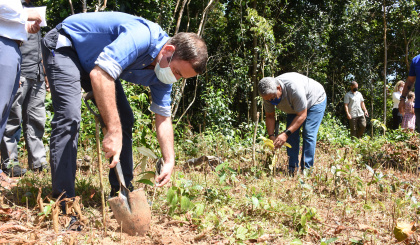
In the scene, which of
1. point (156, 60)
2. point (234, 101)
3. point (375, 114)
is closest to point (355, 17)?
point (375, 114)

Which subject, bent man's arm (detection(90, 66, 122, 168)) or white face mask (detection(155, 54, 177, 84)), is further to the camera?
white face mask (detection(155, 54, 177, 84))

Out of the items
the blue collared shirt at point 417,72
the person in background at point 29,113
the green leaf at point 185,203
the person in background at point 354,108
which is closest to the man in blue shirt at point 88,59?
the green leaf at point 185,203

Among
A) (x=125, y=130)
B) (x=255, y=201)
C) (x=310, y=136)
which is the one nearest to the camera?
(x=255, y=201)

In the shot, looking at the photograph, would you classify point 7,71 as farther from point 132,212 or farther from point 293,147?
point 293,147

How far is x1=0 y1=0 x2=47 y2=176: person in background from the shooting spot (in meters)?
3.58

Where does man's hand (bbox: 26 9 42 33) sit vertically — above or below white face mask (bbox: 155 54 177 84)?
above

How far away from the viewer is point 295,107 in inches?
160

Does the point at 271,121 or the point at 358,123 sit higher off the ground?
the point at 271,121

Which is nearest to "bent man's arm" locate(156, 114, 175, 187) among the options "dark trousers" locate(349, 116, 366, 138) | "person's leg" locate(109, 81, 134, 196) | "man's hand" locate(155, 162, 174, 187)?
"man's hand" locate(155, 162, 174, 187)

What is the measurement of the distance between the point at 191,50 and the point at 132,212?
1.06 meters

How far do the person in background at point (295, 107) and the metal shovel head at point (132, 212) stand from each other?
6.93 feet

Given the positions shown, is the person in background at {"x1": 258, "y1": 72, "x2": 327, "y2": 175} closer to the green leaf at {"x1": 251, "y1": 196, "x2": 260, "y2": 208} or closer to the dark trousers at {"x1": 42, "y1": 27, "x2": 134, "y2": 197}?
the green leaf at {"x1": 251, "y1": 196, "x2": 260, "y2": 208}

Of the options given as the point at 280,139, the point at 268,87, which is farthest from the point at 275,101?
the point at 280,139

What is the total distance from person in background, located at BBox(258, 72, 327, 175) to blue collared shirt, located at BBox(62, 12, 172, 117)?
1.83 m
